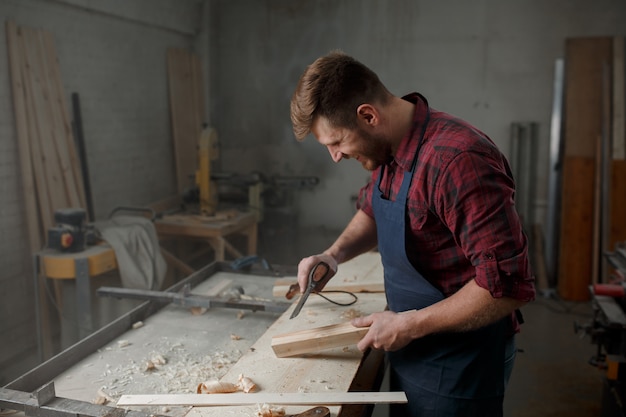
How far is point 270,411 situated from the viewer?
1.29 metres

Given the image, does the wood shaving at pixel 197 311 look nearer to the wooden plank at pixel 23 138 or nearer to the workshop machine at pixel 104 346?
the workshop machine at pixel 104 346

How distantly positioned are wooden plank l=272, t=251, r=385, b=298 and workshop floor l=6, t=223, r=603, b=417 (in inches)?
36.7

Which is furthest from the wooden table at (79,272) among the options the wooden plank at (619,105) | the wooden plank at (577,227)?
the wooden plank at (619,105)

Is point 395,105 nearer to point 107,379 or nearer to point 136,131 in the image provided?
point 107,379

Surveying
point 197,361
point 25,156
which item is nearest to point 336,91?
point 197,361

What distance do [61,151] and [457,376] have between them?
3335mm

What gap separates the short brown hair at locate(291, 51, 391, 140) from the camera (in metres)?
1.43

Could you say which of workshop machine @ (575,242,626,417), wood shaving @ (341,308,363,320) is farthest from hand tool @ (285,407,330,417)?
workshop machine @ (575,242,626,417)

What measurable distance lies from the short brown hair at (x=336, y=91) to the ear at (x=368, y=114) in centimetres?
1

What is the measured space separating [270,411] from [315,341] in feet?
1.06

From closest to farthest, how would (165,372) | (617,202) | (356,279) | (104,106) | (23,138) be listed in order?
(165,372) < (356,279) < (23,138) < (104,106) < (617,202)

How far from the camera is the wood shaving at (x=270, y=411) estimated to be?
4.19 feet

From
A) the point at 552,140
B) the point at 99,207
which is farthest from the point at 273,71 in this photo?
the point at 552,140

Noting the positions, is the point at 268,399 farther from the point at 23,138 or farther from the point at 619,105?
the point at 619,105
